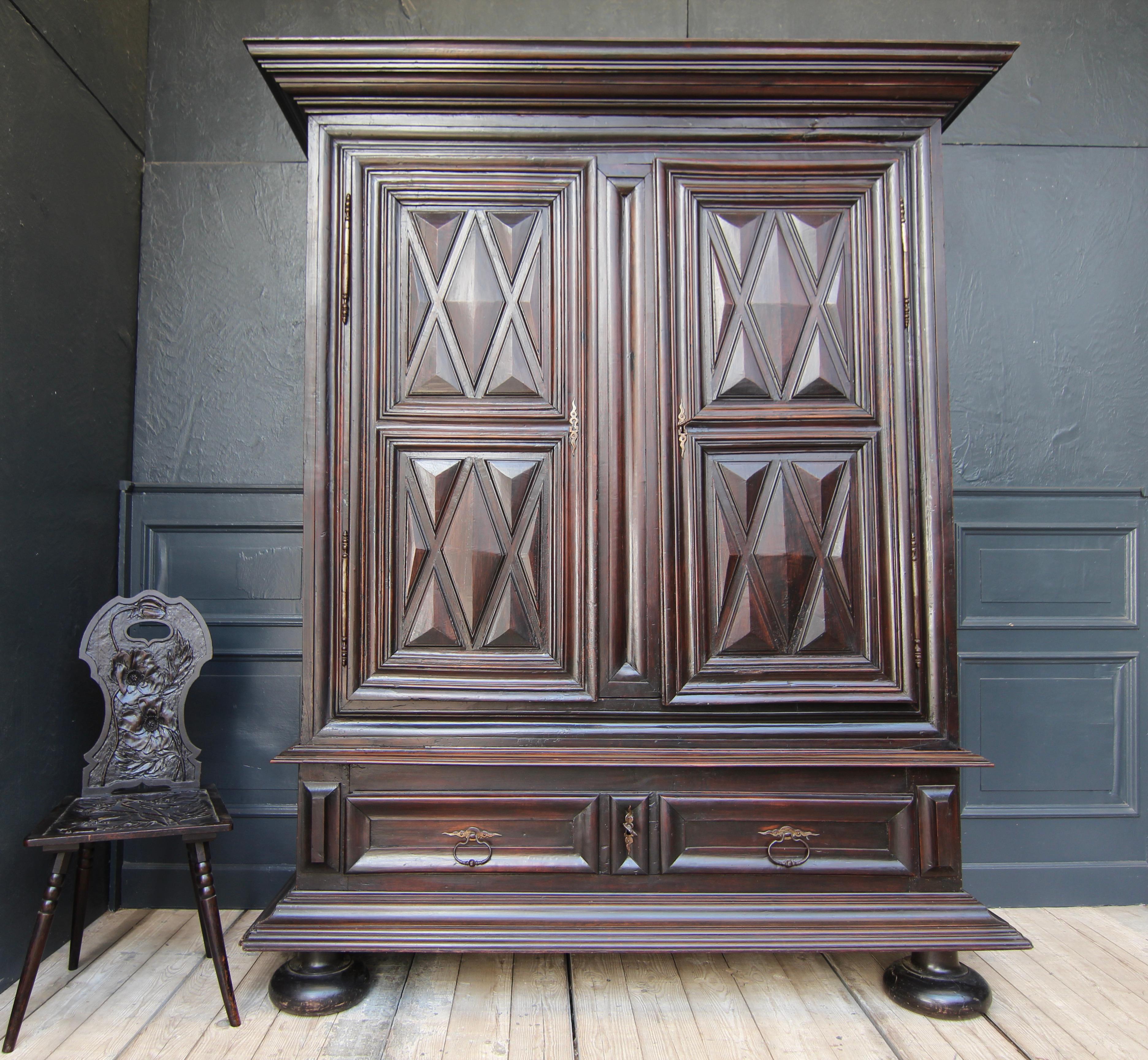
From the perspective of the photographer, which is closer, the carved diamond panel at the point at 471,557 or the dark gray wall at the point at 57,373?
the carved diamond panel at the point at 471,557

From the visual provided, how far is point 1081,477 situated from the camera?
101 inches

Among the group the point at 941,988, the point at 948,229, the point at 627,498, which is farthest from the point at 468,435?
the point at 948,229

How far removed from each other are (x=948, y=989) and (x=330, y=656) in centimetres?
168

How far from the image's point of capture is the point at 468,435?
73.8 inches

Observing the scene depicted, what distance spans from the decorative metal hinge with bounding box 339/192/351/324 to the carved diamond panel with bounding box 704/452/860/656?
966mm

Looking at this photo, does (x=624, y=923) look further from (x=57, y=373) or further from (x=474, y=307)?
(x=57, y=373)

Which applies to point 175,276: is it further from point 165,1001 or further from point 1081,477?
point 1081,477

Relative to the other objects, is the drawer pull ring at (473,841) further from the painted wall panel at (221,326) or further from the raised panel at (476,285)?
the painted wall panel at (221,326)

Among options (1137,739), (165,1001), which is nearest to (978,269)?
(1137,739)

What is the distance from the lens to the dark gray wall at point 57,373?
1.96 metres

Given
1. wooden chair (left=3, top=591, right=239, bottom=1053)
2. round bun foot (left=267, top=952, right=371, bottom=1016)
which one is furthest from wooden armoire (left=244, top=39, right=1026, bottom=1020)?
wooden chair (left=3, top=591, right=239, bottom=1053)

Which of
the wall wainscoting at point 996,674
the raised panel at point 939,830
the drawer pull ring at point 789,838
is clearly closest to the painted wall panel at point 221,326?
the wall wainscoting at point 996,674

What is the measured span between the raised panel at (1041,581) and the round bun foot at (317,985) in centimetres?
209

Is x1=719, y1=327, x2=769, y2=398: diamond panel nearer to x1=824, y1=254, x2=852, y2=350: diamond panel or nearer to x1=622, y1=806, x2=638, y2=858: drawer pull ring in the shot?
x1=824, y1=254, x2=852, y2=350: diamond panel
